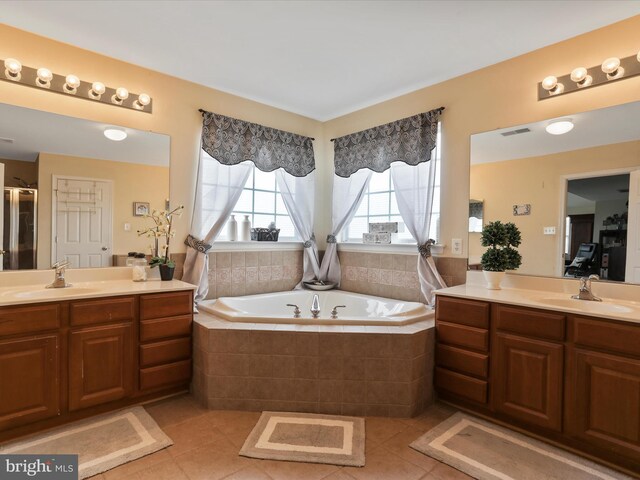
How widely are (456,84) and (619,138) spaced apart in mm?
1258

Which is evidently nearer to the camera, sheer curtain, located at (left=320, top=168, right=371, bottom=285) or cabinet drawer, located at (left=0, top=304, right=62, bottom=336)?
cabinet drawer, located at (left=0, top=304, right=62, bottom=336)

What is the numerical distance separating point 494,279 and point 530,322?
0.52m

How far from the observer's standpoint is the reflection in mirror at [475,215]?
2.79m

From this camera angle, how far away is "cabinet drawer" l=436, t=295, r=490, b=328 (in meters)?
2.29

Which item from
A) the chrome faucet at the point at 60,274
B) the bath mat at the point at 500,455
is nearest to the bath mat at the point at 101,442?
the chrome faucet at the point at 60,274

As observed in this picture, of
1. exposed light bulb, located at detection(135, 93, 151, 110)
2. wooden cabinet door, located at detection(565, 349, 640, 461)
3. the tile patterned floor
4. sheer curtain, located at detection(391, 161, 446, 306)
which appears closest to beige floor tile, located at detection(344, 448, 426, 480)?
the tile patterned floor

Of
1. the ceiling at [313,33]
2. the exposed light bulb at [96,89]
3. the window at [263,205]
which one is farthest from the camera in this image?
the window at [263,205]

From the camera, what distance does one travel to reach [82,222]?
2.58 meters

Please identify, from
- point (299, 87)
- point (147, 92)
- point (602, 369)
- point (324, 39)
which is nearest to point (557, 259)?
point (602, 369)

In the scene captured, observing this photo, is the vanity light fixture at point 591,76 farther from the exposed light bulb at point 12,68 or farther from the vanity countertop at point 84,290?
the exposed light bulb at point 12,68

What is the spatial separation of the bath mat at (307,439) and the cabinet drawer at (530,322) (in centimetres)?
112

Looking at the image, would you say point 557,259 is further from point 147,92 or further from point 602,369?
point 147,92

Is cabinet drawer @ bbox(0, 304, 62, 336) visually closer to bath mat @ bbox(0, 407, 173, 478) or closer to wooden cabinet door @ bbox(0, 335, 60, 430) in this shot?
wooden cabinet door @ bbox(0, 335, 60, 430)

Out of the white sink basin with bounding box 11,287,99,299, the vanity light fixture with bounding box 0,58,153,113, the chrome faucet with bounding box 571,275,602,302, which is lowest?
the white sink basin with bounding box 11,287,99,299
